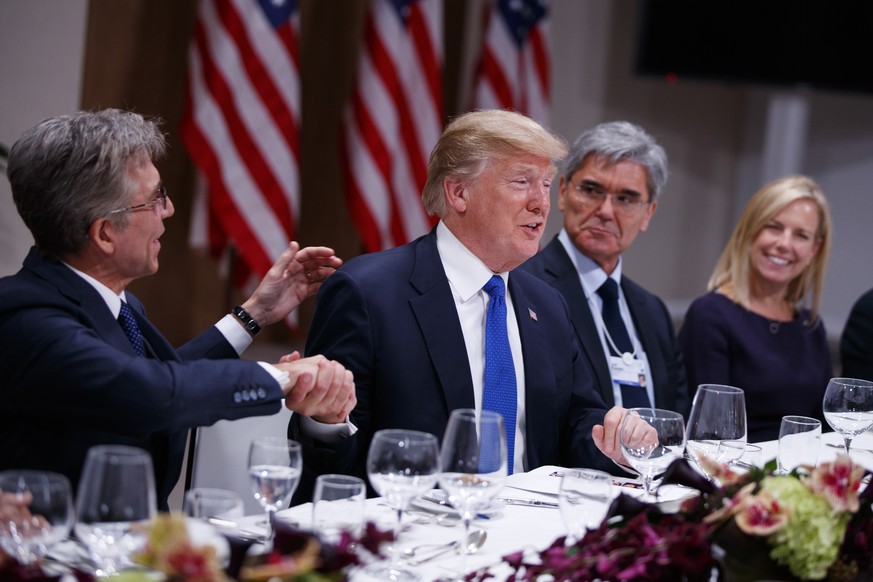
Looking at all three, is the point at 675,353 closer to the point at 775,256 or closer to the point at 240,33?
the point at 775,256

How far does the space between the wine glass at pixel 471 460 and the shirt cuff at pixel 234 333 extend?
1.08 metres

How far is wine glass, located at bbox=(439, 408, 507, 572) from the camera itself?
1667 mm

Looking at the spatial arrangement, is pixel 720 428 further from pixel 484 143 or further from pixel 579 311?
pixel 579 311

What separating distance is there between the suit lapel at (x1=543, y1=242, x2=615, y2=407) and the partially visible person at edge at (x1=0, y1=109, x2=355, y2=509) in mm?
1273

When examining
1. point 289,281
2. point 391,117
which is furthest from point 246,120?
point 289,281

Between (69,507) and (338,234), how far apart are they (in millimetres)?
4768

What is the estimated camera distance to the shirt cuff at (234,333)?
8.64 feet

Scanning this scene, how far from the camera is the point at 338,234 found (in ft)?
20.0

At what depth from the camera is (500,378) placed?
8.82ft

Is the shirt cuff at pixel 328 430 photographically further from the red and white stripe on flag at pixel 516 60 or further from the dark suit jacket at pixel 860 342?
the red and white stripe on flag at pixel 516 60

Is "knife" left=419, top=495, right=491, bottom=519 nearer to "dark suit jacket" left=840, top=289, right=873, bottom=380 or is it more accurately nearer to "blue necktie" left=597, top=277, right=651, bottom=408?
"blue necktie" left=597, top=277, right=651, bottom=408

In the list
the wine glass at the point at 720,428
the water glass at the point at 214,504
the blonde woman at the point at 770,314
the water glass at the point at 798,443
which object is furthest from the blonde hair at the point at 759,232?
the water glass at the point at 214,504

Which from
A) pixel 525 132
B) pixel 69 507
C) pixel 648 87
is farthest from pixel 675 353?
pixel 648 87

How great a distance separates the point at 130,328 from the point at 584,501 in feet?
3.43
